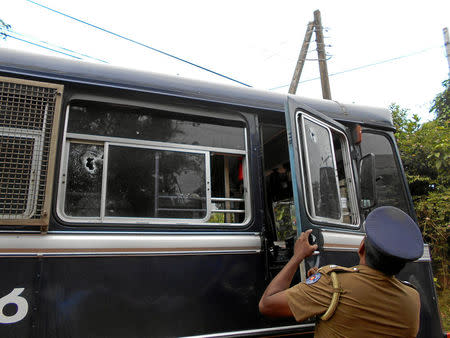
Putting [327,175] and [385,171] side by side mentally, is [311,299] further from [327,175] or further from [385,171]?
[385,171]

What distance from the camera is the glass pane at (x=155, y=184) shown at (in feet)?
6.98

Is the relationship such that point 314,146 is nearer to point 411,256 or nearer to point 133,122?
point 411,256

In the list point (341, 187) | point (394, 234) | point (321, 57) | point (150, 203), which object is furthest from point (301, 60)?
point (394, 234)

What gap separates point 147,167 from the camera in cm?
222

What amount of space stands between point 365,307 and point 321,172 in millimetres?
1124

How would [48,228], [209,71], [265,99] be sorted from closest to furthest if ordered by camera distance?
[48,228] < [265,99] < [209,71]

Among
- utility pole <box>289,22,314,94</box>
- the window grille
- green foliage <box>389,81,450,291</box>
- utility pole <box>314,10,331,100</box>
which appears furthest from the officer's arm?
utility pole <box>314,10,331,100</box>

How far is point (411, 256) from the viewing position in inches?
56.0

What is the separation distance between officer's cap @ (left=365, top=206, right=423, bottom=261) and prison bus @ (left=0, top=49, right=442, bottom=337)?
0.58m

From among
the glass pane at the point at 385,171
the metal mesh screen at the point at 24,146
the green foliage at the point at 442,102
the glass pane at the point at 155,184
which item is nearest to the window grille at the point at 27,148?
the metal mesh screen at the point at 24,146

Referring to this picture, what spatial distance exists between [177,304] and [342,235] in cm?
126

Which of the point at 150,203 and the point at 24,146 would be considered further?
the point at 150,203

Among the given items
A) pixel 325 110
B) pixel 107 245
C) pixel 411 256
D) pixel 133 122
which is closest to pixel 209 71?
pixel 325 110

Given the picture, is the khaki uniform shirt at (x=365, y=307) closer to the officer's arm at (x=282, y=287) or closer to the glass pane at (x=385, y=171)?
the officer's arm at (x=282, y=287)
